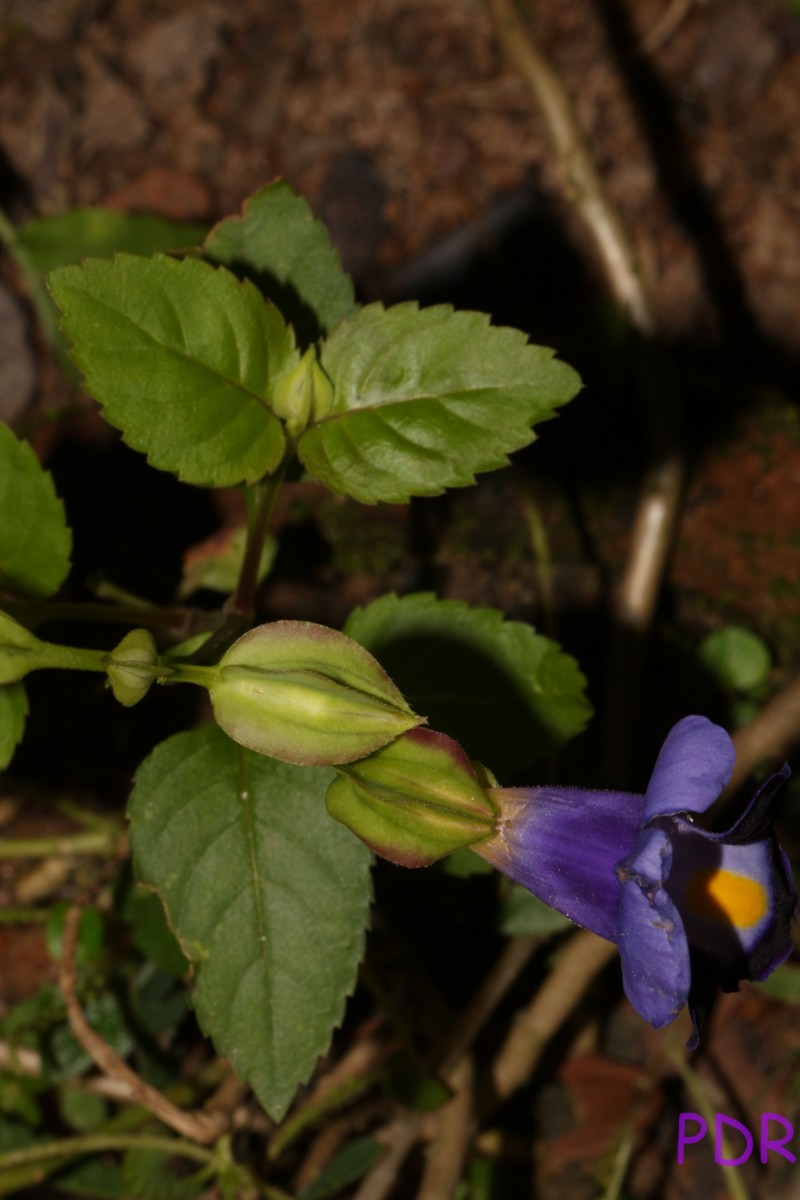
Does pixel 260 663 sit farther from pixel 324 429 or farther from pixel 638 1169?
pixel 638 1169

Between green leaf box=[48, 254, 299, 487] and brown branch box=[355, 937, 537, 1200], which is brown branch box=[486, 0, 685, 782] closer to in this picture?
brown branch box=[355, 937, 537, 1200]

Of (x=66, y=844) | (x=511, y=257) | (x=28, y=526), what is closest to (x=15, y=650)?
(x=28, y=526)

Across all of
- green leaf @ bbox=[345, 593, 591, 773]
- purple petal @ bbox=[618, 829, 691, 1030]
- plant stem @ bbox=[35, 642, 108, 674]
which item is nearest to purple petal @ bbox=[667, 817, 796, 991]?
purple petal @ bbox=[618, 829, 691, 1030]

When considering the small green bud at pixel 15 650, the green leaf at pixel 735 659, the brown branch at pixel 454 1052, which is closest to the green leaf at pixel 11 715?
the small green bud at pixel 15 650

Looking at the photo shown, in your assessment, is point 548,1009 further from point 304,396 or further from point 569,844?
point 304,396

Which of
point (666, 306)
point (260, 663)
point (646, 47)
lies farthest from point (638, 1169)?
point (646, 47)
